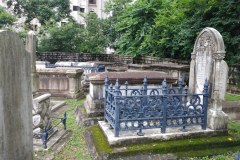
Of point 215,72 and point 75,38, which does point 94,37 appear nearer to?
point 75,38

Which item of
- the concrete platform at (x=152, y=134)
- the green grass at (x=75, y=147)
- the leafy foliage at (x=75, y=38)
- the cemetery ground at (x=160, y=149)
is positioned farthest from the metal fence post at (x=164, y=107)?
the leafy foliage at (x=75, y=38)

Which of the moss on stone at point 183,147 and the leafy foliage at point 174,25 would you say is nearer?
the moss on stone at point 183,147

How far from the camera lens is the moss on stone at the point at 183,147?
14.6 ft

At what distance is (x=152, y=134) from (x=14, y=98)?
3269mm

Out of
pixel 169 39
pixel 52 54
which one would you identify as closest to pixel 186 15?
pixel 169 39

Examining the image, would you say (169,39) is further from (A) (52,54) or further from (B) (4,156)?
(B) (4,156)

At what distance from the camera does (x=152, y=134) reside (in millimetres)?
4852

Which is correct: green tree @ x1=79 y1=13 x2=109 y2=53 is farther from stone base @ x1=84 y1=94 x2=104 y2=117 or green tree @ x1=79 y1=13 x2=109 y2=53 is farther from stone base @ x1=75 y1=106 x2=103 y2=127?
stone base @ x1=84 y1=94 x2=104 y2=117

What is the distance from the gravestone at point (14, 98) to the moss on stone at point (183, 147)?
7.50ft

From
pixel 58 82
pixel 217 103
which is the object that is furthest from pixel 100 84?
pixel 58 82

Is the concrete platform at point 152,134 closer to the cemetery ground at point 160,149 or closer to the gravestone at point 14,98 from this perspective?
the cemetery ground at point 160,149

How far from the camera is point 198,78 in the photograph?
582 centimetres

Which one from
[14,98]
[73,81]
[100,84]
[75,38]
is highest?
[75,38]

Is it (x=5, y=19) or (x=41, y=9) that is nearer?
(x=5, y=19)
